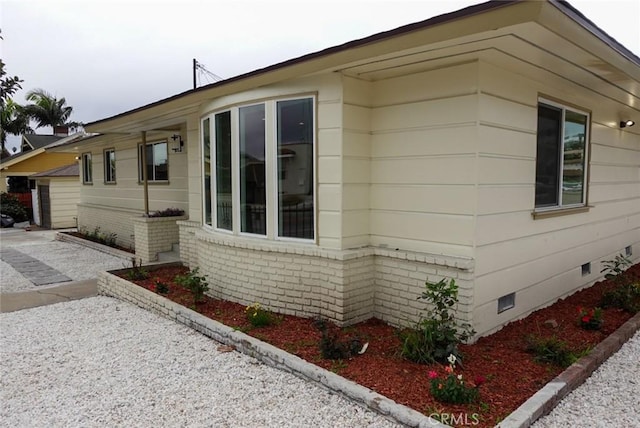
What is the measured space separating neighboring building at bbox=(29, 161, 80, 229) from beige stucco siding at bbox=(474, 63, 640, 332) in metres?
18.1

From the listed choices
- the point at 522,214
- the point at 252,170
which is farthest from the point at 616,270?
the point at 252,170

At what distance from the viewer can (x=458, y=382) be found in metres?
3.10

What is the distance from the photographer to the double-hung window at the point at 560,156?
5121mm

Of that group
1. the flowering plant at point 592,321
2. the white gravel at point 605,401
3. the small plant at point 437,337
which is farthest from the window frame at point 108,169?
the white gravel at point 605,401

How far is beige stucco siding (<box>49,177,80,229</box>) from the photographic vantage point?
1745cm

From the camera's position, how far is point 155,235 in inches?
354

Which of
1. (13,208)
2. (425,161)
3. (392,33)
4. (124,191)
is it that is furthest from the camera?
(13,208)

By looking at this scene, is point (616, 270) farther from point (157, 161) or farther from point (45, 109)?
point (45, 109)

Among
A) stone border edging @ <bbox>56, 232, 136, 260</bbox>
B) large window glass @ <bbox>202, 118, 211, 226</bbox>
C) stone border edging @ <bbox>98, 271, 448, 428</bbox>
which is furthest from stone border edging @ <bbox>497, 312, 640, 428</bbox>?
stone border edging @ <bbox>56, 232, 136, 260</bbox>

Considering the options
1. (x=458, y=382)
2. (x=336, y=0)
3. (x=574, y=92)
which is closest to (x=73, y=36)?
(x=336, y=0)

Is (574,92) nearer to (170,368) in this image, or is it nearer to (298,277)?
(298,277)

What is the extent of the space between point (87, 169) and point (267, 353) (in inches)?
535

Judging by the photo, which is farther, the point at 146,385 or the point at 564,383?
the point at 146,385

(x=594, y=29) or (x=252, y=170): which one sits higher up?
(x=594, y=29)
